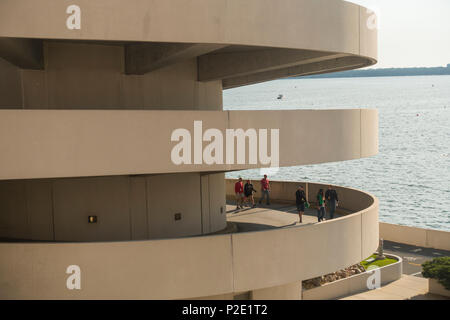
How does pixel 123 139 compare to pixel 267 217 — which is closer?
pixel 123 139

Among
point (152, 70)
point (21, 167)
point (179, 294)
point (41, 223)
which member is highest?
point (152, 70)

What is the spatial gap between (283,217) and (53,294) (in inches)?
447

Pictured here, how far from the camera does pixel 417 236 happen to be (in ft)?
127

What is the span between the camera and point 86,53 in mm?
18016

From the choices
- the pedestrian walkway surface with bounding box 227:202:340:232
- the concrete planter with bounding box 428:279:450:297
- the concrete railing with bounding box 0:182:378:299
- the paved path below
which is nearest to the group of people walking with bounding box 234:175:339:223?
the pedestrian walkway surface with bounding box 227:202:340:232

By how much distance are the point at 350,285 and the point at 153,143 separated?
18.1 meters

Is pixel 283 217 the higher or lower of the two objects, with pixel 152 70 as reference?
lower

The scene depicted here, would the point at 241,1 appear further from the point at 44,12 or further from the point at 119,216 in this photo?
Result: the point at 119,216

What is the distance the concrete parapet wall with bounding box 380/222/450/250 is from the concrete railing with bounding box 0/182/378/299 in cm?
2321

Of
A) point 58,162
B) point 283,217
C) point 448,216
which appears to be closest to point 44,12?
point 58,162

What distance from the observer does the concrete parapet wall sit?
3775 cm

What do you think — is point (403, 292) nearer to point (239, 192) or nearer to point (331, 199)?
point (331, 199)

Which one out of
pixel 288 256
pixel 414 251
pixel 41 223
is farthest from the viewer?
pixel 414 251

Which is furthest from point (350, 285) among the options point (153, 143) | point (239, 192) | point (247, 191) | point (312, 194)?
point (153, 143)
